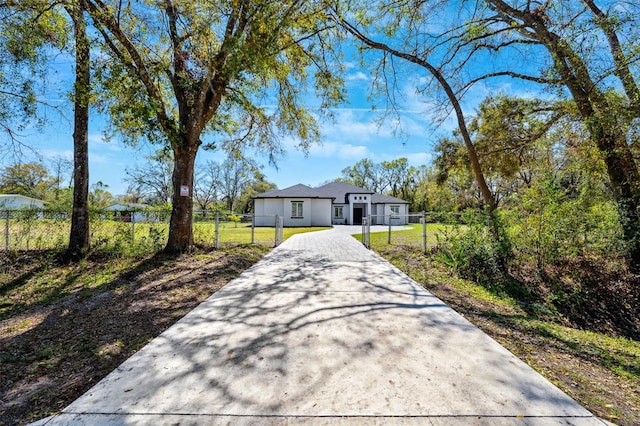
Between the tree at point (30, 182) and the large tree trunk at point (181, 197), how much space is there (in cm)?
3829

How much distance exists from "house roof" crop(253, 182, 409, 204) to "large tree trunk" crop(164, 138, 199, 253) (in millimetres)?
16599

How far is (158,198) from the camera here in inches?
1532

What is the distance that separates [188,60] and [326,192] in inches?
863

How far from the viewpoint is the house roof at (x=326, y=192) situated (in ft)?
82.5

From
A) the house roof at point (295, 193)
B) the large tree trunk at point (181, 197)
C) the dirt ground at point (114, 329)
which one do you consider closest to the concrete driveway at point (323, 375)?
the dirt ground at point (114, 329)

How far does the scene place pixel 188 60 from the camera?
24.8 ft

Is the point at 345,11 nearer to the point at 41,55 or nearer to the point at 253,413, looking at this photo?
the point at 41,55

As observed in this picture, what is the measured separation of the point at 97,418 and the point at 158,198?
42155 mm

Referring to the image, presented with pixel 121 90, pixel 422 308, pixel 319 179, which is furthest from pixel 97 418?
pixel 319 179

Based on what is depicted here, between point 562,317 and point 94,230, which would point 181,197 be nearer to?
point 94,230

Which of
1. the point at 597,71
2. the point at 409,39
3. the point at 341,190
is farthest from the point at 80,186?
the point at 341,190

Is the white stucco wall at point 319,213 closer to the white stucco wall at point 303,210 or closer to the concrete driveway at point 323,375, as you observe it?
the white stucco wall at point 303,210

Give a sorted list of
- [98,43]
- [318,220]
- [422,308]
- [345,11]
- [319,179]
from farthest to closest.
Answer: [319,179], [318,220], [345,11], [98,43], [422,308]

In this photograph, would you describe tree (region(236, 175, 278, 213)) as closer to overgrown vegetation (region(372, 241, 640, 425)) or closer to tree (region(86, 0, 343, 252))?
tree (region(86, 0, 343, 252))
